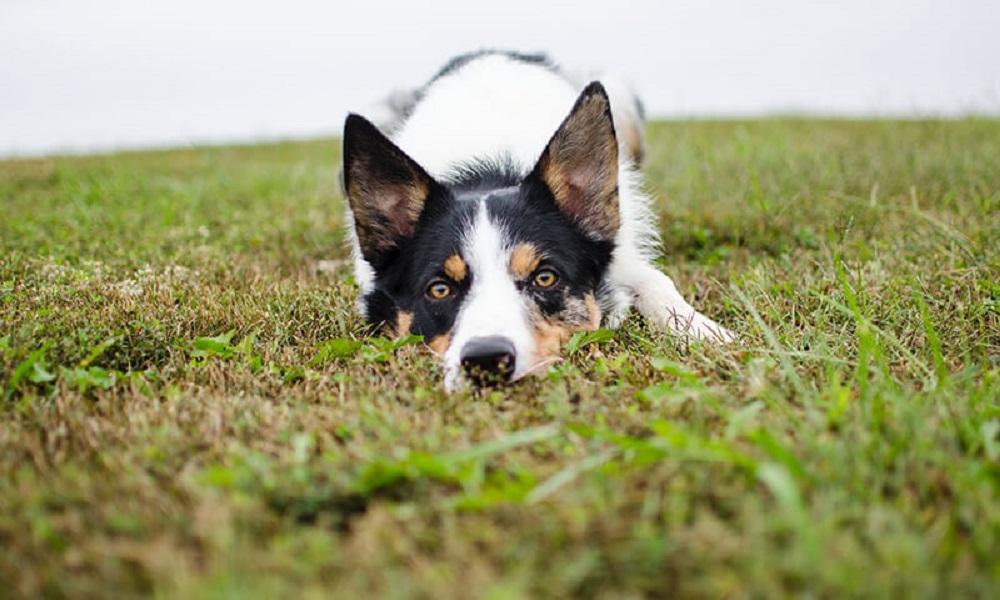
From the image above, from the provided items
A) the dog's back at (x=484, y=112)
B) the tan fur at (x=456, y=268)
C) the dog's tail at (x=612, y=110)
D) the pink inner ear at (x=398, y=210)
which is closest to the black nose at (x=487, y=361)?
the tan fur at (x=456, y=268)

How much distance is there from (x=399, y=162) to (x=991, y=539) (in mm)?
2342

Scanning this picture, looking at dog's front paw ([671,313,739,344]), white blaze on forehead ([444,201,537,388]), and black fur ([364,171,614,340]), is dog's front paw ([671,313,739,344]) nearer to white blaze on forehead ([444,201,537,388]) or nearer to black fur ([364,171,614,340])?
black fur ([364,171,614,340])

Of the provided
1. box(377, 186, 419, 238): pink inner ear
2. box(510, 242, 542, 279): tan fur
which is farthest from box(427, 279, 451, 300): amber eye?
box(377, 186, 419, 238): pink inner ear

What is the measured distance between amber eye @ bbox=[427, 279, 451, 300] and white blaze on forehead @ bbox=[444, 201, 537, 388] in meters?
0.12

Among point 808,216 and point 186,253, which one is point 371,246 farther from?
point 808,216

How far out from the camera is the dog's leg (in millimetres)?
2867

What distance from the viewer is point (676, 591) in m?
1.24

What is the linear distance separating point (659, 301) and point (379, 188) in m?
1.36

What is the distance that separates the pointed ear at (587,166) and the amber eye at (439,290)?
0.64 m

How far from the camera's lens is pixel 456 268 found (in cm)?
275

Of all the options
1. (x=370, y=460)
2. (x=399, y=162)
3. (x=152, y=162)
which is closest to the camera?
(x=370, y=460)

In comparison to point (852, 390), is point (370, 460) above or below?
above

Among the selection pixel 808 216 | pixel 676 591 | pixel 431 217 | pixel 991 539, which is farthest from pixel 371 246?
pixel 808 216

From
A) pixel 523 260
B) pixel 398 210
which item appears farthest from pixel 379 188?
pixel 523 260
